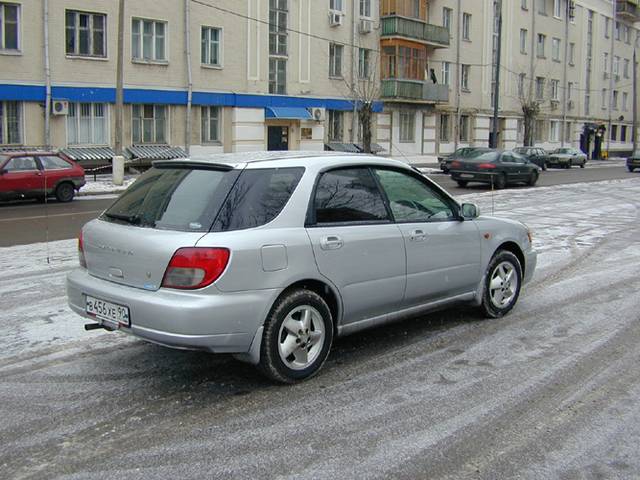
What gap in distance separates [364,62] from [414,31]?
11.6 ft

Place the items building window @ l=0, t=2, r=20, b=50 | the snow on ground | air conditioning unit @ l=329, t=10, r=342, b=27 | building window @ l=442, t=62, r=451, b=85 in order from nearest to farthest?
the snow on ground → building window @ l=0, t=2, r=20, b=50 → air conditioning unit @ l=329, t=10, r=342, b=27 → building window @ l=442, t=62, r=451, b=85

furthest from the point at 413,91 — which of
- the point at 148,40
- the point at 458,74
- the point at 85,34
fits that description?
the point at 85,34

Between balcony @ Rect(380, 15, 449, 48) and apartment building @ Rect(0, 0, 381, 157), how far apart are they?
0.76 m

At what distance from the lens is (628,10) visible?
67000mm

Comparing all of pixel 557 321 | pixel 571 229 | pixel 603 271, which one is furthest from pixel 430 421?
pixel 571 229

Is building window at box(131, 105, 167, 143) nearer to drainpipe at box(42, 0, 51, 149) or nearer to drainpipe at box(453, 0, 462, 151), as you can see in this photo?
drainpipe at box(42, 0, 51, 149)

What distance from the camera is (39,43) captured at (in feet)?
87.3

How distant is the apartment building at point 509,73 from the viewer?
40.9 m

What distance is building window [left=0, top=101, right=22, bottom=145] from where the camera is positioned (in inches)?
1030

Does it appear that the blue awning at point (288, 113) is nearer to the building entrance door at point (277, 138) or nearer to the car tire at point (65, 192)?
the building entrance door at point (277, 138)

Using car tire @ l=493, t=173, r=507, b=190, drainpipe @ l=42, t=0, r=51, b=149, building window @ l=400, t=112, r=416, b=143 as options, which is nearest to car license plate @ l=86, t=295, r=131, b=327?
car tire @ l=493, t=173, r=507, b=190

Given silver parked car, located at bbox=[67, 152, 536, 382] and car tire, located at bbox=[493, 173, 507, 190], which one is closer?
silver parked car, located at bbox=[67, 152, 536, 382]

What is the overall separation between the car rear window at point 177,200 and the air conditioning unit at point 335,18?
32.6 m

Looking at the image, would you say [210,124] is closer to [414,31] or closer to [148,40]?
[148,40]
